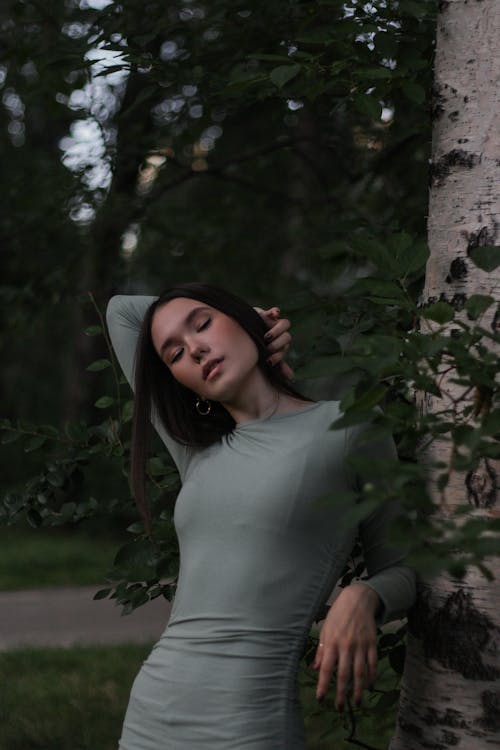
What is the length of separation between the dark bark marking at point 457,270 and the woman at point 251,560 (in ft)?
1.31

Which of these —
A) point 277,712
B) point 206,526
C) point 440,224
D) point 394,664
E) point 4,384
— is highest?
point 440,224

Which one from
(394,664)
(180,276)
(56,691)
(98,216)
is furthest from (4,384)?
(394,664)

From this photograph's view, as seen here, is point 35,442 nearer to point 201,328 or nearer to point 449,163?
point 201,328

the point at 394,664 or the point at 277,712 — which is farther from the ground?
the point at 277,712

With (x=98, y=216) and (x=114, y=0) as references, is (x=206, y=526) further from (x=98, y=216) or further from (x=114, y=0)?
(x=98, y=216)

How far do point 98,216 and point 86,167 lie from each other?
1155mm

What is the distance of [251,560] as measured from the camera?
207cm

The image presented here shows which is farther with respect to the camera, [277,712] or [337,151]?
[337,151]

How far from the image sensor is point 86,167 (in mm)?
4703

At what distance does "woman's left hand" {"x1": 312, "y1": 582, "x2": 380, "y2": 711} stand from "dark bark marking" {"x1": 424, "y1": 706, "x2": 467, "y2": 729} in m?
0.30

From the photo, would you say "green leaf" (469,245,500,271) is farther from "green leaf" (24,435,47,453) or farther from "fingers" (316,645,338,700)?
"green leaf" (24,435,47,453)

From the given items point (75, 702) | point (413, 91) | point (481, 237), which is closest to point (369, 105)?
point (413, 91)

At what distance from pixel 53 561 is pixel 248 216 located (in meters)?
3.80

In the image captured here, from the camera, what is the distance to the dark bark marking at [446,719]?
212 cm
